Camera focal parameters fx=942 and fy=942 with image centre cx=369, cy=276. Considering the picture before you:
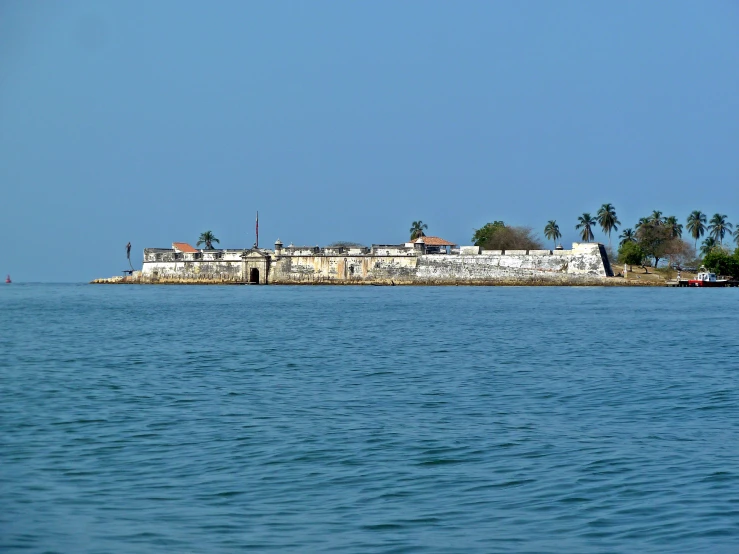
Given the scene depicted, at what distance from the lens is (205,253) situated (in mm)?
71062

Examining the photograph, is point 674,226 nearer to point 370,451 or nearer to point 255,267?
point 255,267

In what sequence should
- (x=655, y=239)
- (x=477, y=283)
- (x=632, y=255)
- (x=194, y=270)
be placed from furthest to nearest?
(x=655, y=239)
(x=194, y=270)
(x=632, y=255)
(x=477, y=283)

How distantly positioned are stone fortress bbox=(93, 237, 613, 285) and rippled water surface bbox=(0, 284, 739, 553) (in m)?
44.1

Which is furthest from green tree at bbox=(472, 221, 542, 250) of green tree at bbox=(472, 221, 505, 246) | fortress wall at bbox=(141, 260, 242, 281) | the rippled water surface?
the rippled water surface

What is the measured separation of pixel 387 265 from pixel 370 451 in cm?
5782

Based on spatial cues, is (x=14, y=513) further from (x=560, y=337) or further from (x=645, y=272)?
(x=645, y=272)

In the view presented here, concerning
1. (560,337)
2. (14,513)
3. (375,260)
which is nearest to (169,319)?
(560,337)

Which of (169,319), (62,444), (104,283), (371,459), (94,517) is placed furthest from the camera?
(104,283)

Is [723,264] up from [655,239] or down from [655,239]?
down

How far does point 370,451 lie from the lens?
27.0 feet

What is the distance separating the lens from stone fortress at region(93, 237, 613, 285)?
6144 centimetres

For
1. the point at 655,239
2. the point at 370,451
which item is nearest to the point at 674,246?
the point at 655,239

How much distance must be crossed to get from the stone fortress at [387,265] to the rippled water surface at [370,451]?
44.1m

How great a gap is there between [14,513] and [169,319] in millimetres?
24026
